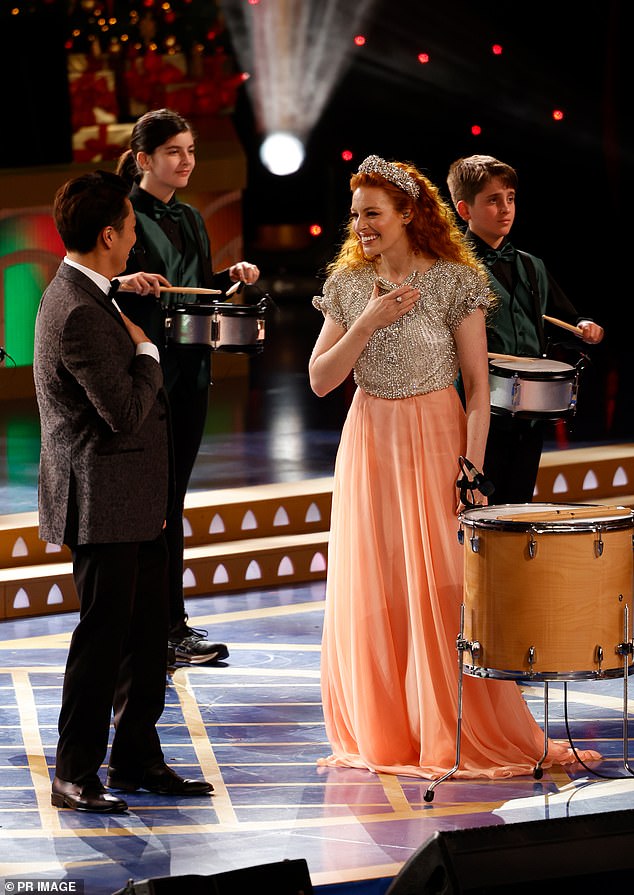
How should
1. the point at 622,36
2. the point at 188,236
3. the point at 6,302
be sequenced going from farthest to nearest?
the point at 622,36
the point at 6,302
the point at 188,236

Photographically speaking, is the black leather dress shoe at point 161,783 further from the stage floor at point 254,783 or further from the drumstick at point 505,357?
the drumstick at point 505,357

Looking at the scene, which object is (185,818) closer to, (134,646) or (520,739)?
(134,646)

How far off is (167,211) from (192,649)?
5.02 ft

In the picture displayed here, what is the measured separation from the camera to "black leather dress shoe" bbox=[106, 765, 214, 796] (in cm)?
421

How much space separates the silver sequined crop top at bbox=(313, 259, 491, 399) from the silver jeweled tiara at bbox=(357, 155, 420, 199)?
0.72 feet

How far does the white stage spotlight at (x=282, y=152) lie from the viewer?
15.3m

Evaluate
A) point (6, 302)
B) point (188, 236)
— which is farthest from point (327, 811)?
point (6, 302)

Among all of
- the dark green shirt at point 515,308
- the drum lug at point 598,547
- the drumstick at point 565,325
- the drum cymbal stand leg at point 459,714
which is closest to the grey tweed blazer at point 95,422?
the drum cymbal stand leg at point 459,714

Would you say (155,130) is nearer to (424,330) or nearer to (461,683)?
(424,330)

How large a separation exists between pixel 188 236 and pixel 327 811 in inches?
88.4

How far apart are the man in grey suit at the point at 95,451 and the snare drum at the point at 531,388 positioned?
1.26 meters

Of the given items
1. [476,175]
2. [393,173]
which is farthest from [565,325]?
[393,173]

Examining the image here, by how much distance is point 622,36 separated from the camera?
13844 millimetres

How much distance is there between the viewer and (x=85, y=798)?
4.07 m
